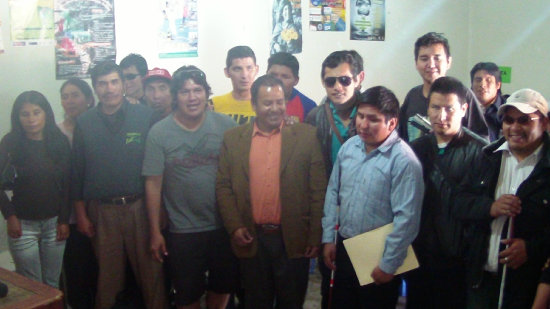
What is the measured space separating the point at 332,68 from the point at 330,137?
0.31m

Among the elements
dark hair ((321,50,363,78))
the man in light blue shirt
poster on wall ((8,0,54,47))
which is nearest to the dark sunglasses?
poster on wall ((8,0,54,47))

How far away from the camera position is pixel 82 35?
95.8 inches

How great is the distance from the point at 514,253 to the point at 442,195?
31 centimetres

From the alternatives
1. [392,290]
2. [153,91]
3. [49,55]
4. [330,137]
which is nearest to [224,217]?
[330,137]

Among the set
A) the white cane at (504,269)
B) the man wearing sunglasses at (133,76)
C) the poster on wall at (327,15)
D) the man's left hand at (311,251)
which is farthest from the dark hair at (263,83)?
the poster on wall at (327,15)

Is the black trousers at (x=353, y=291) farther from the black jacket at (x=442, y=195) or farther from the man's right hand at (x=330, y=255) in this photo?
the black jacket at (x=442, y=195)

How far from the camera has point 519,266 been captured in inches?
64.8

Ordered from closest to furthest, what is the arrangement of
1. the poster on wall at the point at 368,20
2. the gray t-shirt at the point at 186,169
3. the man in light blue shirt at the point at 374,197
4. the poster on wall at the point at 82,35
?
the man in light blue shirt at the point at 374,197
the gray t-shirt at the point at 186,169
the poster on wall at the point at 82,35
the poster on wall at the point at 368,20

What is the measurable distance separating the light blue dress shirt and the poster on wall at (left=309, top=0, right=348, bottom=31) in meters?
1.86

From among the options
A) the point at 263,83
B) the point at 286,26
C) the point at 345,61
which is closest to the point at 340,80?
the point at 345,61

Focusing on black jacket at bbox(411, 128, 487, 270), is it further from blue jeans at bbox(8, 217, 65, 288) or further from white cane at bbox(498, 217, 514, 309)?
blue jeans at bbox(8, 217, 65, 288)

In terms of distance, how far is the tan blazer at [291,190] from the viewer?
6.43 feet

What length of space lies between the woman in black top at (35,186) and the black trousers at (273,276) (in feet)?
2.92

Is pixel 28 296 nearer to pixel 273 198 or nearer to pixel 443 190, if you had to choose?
pixel 273 198
